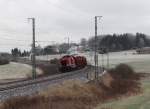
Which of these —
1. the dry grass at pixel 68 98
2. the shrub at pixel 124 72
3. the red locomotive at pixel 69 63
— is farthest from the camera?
the shrub at pixel 124 72

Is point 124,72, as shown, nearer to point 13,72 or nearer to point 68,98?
point 13,72

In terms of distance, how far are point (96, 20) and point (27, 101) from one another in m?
43.8

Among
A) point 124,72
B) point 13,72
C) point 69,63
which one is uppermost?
point 69,63

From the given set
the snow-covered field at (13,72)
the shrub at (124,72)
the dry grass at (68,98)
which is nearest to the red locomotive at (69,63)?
the shrub at (124,72)

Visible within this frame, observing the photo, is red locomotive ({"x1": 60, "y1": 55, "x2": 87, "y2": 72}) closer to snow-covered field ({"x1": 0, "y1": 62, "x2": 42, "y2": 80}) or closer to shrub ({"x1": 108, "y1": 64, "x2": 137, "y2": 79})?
shrub ({"x1": 108, "y1": 64, "x2": 137, "y2": 79})

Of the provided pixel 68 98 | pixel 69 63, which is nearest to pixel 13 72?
pixel 69 63

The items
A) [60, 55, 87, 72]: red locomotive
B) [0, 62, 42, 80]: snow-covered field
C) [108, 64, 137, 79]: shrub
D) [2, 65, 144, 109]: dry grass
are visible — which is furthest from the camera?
[108, 64, 137, 79]: shrub

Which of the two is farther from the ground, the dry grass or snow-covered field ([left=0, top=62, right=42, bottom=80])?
the dry grass

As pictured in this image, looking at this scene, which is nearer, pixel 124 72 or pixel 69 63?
pixel 69 63

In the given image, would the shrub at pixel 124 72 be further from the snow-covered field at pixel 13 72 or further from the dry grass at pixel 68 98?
the dry grass at pixel 68 98

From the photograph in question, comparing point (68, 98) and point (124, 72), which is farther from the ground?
point (68, 98)

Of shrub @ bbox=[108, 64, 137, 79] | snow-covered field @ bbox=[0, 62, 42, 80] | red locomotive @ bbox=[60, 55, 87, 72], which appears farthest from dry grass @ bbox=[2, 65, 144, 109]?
snow-covered field @ bbox=[0, 62, 42, 80]

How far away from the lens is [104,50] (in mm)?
139375

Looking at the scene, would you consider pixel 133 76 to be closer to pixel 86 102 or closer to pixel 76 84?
pixel 76 84
